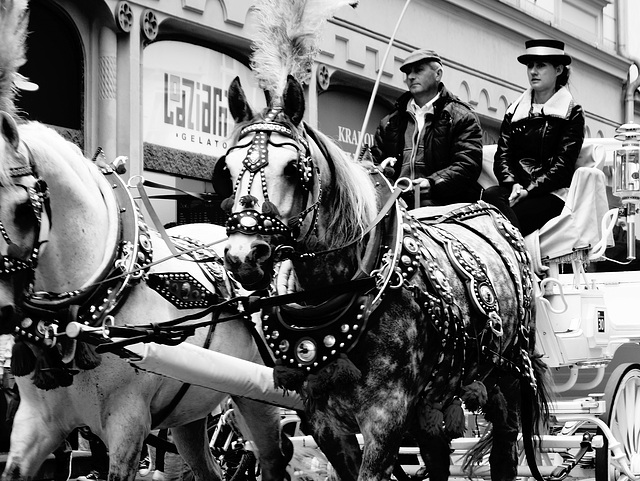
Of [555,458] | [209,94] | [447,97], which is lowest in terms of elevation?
[555,458]

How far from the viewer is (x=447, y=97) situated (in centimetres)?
638

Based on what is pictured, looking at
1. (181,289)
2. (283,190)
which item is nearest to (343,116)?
(181,289)

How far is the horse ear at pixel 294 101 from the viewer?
173 inches

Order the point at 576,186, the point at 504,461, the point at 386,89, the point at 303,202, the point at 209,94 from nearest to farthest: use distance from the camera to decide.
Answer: the point at 303,202
the point at 504,461
the point at 576,186
the point at 209,94
the point at 386,89

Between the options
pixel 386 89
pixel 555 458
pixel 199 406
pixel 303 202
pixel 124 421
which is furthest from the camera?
pixel 386 89

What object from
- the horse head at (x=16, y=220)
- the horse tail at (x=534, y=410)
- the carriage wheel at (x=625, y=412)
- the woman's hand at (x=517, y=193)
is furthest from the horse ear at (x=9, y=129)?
the carriage wheel at (x=625, y=412)

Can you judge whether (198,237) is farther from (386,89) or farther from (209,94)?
(386,89)

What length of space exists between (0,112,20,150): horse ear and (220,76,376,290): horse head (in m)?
0.87

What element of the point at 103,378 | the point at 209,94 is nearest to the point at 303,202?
the point at 103,378

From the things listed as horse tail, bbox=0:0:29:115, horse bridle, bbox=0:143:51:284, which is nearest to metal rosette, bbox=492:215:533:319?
horse bridle, bbox=0:143:51:284

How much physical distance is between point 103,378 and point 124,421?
7.9 inches

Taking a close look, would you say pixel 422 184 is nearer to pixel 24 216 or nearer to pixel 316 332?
pixel 316 332

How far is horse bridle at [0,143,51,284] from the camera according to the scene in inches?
179

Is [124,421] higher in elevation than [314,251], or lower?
lower
